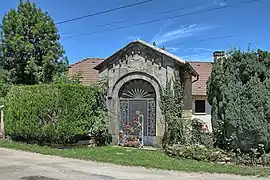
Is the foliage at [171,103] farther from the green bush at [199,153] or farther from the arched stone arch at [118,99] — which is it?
the green bush at [199,153]

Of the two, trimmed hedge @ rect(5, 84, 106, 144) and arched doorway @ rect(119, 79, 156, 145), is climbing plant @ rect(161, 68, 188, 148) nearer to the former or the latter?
arched doorway @ rect(119, 79, 156, 145)

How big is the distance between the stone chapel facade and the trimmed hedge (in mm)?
1015

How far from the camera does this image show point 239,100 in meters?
13.2

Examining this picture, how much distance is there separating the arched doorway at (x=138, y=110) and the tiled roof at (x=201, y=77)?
9014mm

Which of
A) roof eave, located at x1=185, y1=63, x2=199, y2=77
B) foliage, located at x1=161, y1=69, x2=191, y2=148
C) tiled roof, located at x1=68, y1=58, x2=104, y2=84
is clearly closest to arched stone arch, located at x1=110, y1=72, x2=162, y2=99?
foliage, located at x1=161, y1=69, x2=191, y2=148

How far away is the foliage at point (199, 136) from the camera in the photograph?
14.5 metres

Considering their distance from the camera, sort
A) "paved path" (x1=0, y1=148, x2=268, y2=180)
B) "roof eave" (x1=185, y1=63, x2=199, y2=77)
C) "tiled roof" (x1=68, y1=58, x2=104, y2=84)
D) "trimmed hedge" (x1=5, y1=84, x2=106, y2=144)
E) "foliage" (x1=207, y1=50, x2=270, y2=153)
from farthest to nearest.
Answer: "tiled roof" (x1=68, y1=58, x2=104, y2=84) → "roof eave" (x1=185, y1=63, x2=199, y2=77) → "trimmed hedge" (x1=5, y1=84, x2=106, y2=144) → "foliage" (x1=207, y1=50, x2=270, y2=153) → "paved path" (x1=0, y1=148, x2=268, y2=180)

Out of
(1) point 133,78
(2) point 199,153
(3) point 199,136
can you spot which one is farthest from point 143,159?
(1) point 133,78

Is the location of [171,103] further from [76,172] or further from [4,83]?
[4,83]

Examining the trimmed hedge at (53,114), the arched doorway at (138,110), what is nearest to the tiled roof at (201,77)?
the arched doorway at (138,110)

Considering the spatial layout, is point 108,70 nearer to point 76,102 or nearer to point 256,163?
point 76,102

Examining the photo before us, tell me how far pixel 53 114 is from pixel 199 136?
659 cm

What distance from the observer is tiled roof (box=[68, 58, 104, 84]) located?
2738 centimetres

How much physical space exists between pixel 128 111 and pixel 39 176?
9.03 m
